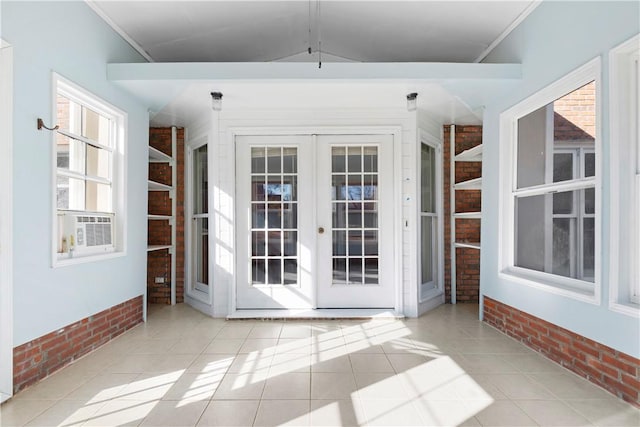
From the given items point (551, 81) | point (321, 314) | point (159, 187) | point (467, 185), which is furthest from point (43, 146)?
point (467, 185)

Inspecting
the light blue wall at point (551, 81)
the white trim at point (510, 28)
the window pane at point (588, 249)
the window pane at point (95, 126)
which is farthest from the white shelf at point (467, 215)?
the window pane at point (95, 126)

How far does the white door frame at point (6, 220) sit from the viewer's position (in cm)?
231

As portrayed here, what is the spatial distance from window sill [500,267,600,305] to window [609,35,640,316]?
7.3 inches

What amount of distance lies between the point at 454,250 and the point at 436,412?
10.4 feet

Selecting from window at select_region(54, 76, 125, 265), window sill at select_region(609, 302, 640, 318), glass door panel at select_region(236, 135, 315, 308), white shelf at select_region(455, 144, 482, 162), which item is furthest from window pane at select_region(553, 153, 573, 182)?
window at select_region(54, 76, 125, 265)

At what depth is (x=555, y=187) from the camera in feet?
9.94

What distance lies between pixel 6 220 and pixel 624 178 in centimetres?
402

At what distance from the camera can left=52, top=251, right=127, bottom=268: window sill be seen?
2.77m

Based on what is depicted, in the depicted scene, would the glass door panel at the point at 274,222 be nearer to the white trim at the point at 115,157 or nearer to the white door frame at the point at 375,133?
the white door frame at the point at 375,133

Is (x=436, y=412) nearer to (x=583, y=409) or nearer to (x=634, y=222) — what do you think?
(x=583, y=409)

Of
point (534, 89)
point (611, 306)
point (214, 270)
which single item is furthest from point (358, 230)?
point (611, 306)

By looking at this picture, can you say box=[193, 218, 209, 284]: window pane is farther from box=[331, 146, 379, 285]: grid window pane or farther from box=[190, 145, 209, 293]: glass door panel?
box=[331, 146, 379, 285]: grid window pane

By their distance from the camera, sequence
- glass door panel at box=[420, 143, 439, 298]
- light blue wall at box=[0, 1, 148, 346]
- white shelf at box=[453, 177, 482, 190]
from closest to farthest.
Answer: light blue wall at box=[0, 1, 148, 346] → white shelf at box=[453, 177, 482, 190] → glass door panel at box=[420, 143, 439, 298]

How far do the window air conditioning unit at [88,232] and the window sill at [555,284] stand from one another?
3.92 m
